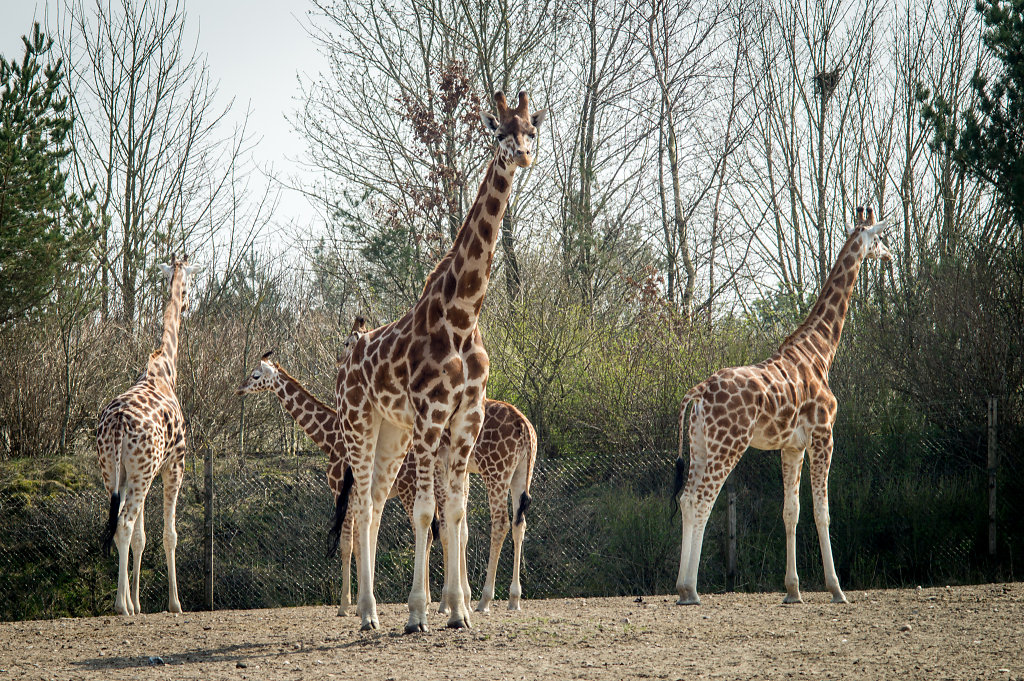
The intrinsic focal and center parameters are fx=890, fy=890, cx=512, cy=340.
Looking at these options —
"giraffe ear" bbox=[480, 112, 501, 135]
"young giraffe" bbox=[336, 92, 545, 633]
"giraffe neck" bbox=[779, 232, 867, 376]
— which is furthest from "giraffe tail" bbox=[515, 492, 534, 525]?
"giraffe ear" bbox=[480, 112, 501, 135]

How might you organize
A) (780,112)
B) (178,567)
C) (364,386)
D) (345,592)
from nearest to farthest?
(364,386), (345,592), (178,567), (780,112)

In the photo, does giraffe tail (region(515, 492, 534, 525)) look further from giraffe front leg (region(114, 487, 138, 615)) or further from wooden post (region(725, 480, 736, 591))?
giraffe front leg (region(114, 487, 138, 615))

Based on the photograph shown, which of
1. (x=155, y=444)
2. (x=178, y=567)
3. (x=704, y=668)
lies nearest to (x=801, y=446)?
(x=704, y=668)

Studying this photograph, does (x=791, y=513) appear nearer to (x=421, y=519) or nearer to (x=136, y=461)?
(x=421, y=519)

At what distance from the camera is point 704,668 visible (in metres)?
5.40

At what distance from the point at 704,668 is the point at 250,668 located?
9.52 feet

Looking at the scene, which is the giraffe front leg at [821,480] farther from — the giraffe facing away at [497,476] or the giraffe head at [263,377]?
the giraffe head at [263,377]

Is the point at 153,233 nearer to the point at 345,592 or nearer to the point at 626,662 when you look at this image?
the point at 345,592

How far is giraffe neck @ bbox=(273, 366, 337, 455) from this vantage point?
9781 mm

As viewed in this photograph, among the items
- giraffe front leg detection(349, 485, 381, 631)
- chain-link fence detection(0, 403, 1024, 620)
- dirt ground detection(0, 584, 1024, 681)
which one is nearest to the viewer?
dirt ground detection(0, 584, 1024, 681)

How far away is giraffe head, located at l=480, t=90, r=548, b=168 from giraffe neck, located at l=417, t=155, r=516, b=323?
0.23 meters

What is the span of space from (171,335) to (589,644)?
710 cm

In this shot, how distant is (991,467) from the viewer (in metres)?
10.6

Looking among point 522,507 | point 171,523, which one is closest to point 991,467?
point 522,507
